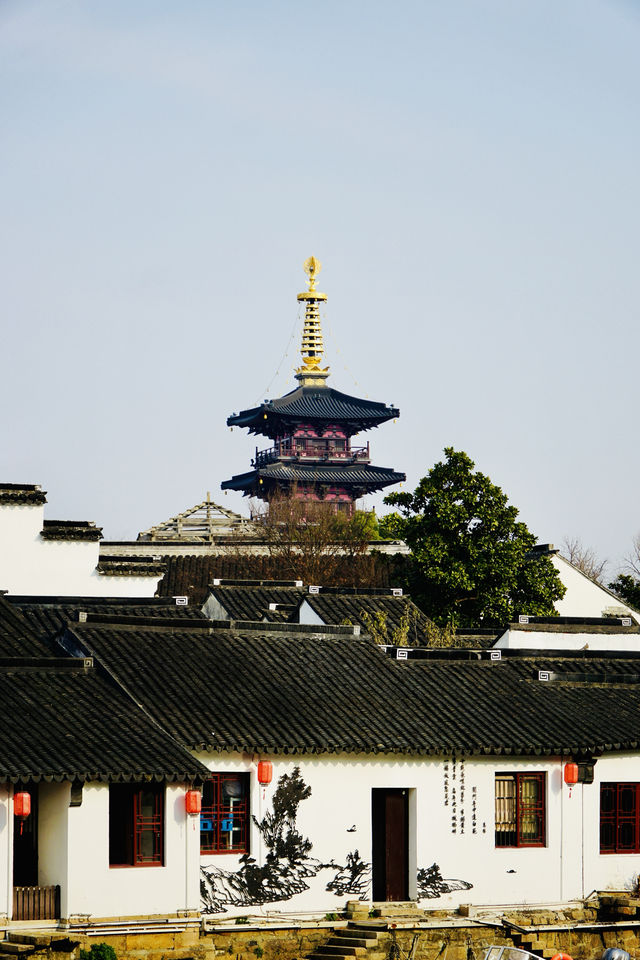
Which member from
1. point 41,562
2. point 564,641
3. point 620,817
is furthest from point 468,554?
point 620,817

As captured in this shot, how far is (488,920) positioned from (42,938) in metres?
7.37

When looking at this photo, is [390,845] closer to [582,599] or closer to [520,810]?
[520,810]

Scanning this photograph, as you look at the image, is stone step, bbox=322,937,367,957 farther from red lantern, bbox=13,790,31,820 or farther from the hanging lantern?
red lantern, bbox=13,790,31,820

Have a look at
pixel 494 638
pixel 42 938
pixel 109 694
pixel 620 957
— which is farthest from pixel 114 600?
pixel 620 957

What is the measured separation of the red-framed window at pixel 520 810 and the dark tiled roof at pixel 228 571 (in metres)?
26.5

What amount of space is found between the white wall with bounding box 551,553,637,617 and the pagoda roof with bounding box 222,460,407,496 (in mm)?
34026

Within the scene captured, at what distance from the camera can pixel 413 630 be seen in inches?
1515

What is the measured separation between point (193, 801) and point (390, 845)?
13.6ft

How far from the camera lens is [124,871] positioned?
24109mm

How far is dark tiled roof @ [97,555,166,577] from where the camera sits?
148 ft

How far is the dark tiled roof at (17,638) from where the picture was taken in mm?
27453

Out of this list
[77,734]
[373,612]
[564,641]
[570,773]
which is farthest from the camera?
[564,641]

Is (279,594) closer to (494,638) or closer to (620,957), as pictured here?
(494,638)

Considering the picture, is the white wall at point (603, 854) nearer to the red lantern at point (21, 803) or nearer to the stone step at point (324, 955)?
the stone step at point (324, 955)
